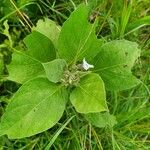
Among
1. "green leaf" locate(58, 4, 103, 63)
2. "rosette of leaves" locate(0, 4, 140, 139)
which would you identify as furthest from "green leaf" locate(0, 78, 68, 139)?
"green leaf" locate(58, 4, 103, 63)

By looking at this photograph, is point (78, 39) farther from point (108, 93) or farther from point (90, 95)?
point (108, 93)

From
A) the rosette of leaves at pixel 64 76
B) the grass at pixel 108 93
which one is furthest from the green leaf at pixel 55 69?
the grass at pixel 108 93

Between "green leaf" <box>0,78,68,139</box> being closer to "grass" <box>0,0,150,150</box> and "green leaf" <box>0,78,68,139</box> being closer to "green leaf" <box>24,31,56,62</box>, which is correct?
"green leaf" <box>24,31,56,62</box>

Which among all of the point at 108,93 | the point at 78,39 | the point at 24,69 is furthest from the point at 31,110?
the point at 108,93

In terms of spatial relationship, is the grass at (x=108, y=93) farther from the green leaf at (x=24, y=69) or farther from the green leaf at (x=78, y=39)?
the green leaf at (x=78, y=39)

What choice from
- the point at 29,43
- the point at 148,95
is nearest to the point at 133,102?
the point at 148,95

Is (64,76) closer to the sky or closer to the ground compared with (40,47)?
closer to the ground
